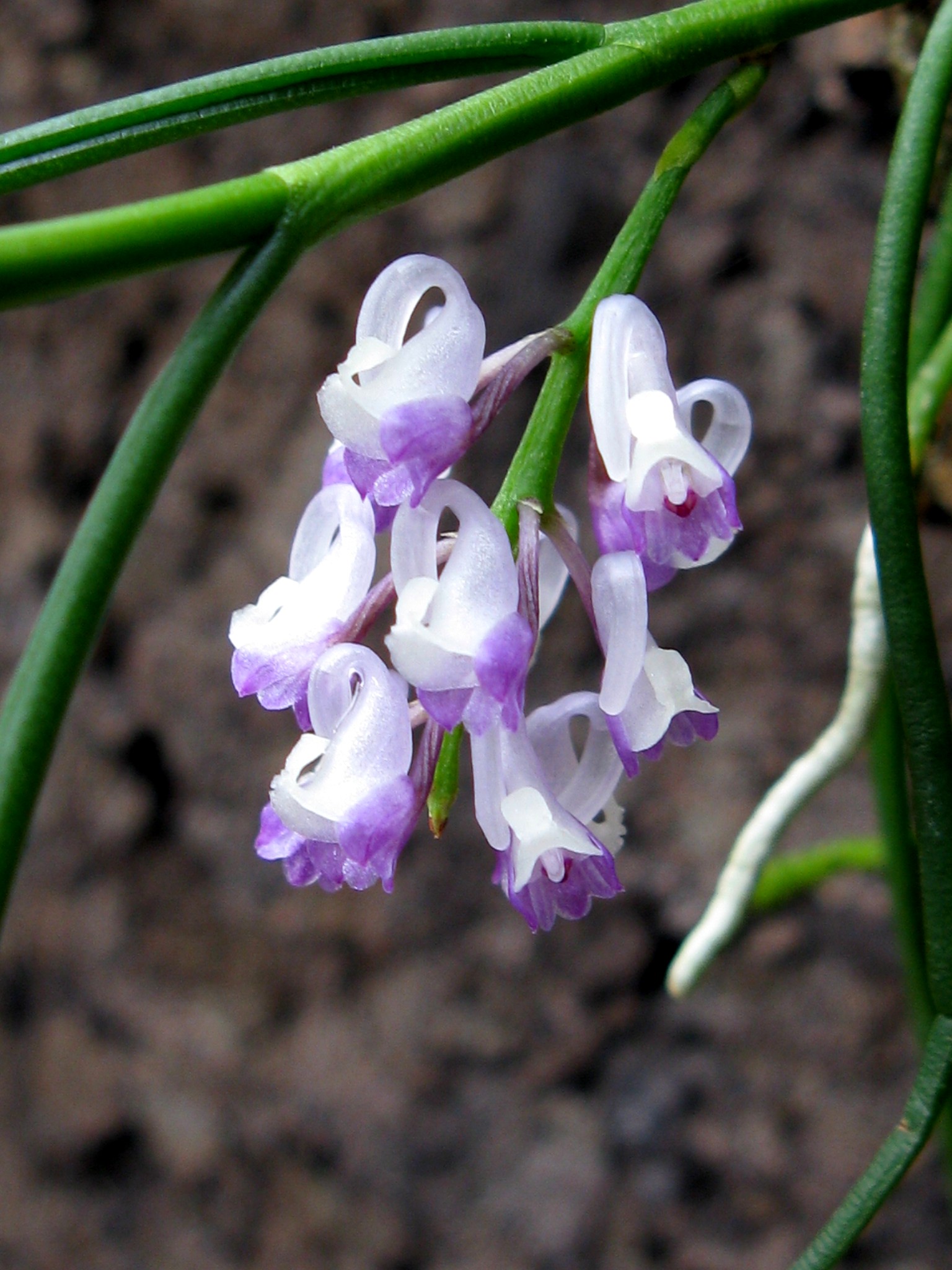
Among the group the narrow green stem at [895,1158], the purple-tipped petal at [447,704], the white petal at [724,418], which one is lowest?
the narrow green stem at [895,1158]

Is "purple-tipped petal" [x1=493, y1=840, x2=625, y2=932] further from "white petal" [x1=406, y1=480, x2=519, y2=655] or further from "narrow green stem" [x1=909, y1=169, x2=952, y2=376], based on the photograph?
"narrow green stem" [x1=909, y1=169, x2=952, y2=376]

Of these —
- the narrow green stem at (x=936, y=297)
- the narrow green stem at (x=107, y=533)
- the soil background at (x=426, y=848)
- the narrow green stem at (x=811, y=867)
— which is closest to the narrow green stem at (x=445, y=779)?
the narrow green stem at (x=107, y=533)

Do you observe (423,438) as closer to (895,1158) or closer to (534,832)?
(534,832)

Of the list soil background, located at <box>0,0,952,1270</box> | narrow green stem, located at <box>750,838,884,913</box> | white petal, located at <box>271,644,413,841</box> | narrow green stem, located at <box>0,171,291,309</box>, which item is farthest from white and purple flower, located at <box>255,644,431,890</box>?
soil background, located at <box>0,0,952,1270</box>

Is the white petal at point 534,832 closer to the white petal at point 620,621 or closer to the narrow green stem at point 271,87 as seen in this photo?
the white petal at point 620,621

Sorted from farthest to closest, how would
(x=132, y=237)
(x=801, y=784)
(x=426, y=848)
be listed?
(x=426, y=848) < (x=801, y=784) < (x=132, y=237)

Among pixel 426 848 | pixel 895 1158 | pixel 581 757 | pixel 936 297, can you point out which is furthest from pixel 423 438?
pixel 426 848
